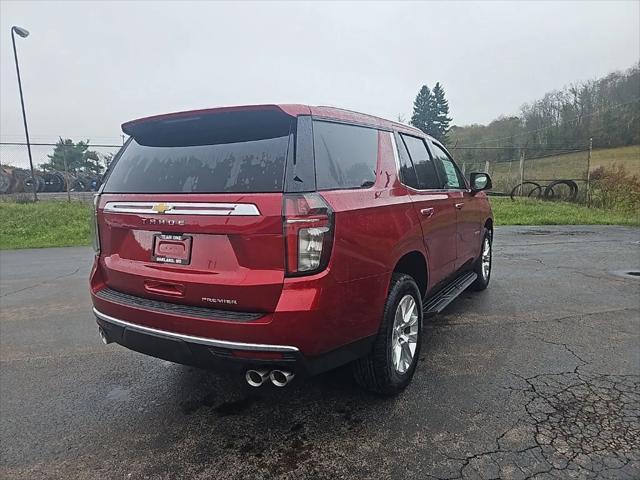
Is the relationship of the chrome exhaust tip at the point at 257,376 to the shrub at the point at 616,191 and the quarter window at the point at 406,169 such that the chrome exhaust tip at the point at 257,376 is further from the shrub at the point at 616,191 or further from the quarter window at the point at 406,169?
the shrub at the point at 616,191

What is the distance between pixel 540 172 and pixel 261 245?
22.0 metres

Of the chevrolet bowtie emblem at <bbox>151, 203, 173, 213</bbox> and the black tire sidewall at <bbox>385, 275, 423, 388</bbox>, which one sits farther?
the black tire sidewall at <bbox>385, 275, 423, 388</bbox>

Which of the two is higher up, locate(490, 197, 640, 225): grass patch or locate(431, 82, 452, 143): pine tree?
locate(431, 82, 452, 143): pine tree

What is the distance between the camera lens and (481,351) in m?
3.66

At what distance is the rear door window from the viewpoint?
3.56 meters

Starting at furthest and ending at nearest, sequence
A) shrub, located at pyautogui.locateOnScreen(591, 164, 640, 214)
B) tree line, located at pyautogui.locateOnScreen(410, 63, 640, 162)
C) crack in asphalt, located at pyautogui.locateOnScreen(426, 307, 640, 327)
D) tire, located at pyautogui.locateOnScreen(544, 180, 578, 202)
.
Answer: tree line, located at pyautogui.locateOnScreen(410, 63, 640, 162)
tire, located at pyautogui.locateOnScreen(544, 180, 578, 202)
shrub, located at pyautogui.locateOnScreen(591, 164, 640, 214)
crack in asphalt, located at pyautogui.locateOnScreen(426, 307, 640, 327)

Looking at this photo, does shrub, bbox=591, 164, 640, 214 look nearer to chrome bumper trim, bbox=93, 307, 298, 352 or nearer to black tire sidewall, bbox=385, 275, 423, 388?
black tire sidewall, bbox=385, 275, 423, 388

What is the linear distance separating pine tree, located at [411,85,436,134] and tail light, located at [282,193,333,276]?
71.0m

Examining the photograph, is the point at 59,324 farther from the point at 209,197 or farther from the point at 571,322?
the point at 571,322

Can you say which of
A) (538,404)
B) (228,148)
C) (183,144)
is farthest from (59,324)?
(538,404)

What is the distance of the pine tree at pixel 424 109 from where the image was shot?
2753 inches

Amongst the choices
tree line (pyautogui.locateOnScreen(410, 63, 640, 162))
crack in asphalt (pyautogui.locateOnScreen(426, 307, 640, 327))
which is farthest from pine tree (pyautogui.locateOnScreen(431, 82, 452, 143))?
crack in asphalt (pyautogui.locateOnScreen(426, 307, 640, 327))

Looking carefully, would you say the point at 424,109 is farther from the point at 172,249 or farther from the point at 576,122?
the point at 172,249

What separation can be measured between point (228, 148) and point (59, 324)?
3419mm
